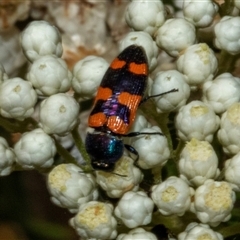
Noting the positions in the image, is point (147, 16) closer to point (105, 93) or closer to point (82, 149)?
point (105, 93)

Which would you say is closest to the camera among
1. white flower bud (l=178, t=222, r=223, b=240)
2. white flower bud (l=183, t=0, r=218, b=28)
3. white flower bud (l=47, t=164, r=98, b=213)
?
white flower bud (l=178, t=222, r=223, b=240)

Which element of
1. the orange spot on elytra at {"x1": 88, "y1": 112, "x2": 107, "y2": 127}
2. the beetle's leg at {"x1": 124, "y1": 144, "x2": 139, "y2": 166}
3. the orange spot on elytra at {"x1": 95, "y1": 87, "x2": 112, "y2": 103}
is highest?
the orange spot on elytra at {"x1": 95, "y1": 87, "x2": 112, "y2": 103}

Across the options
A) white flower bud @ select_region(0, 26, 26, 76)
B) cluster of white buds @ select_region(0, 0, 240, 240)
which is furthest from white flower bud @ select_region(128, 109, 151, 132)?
white flower bud @ select_region(0, 26, 26, 76)

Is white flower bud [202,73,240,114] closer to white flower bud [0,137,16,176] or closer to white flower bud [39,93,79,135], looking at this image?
white flower bud [39,93,79,135]

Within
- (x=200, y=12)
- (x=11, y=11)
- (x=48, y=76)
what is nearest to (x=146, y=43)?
(x=200, y=12)

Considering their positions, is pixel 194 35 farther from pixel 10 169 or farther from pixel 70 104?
pixel 10 169

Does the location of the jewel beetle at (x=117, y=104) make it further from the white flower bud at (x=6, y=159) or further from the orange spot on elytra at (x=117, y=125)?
the white flower bud at (x=6, y=159)
